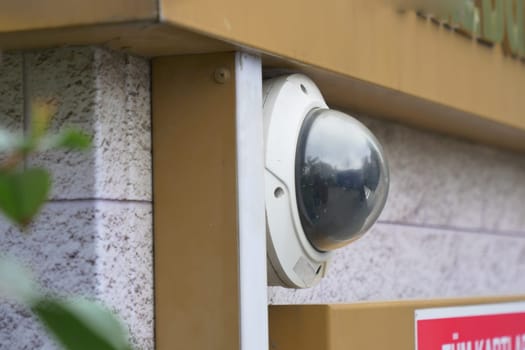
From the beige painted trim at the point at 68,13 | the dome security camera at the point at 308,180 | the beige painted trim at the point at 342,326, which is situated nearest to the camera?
the beige painted trim at the point at 68,13

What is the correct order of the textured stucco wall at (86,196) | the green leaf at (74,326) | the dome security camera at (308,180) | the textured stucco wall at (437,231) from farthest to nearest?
the textured stucco wall at (437,231)
the dome security camera at (308,180)
the textured stucco wall at (86,196)
the green leaf at (74,326)

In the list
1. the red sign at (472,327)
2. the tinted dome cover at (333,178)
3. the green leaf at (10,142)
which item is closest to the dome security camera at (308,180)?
the tinted dome cover at (333,178)

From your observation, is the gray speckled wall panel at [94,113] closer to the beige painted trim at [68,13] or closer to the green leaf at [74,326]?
the beige painted trim at [68,13]

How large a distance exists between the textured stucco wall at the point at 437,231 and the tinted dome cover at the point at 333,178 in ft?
1.57

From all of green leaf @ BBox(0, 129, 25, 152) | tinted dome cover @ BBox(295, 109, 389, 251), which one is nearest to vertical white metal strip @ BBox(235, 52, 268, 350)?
tinted dome cover @ BBox(295, 109, 389, 251)

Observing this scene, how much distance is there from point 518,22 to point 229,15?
9.03 ft

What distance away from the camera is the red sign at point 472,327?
350cm

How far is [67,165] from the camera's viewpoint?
2.50 meters

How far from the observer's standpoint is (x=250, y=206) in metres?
2.69

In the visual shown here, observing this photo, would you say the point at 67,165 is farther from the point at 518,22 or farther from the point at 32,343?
the point at 518,22

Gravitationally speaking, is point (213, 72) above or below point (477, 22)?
below

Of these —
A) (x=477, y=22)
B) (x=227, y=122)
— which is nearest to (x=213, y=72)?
(x=227, y=122)

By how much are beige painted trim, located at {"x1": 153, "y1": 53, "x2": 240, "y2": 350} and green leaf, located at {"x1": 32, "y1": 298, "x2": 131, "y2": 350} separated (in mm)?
2273

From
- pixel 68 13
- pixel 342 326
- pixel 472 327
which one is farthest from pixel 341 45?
pixel 472 327
